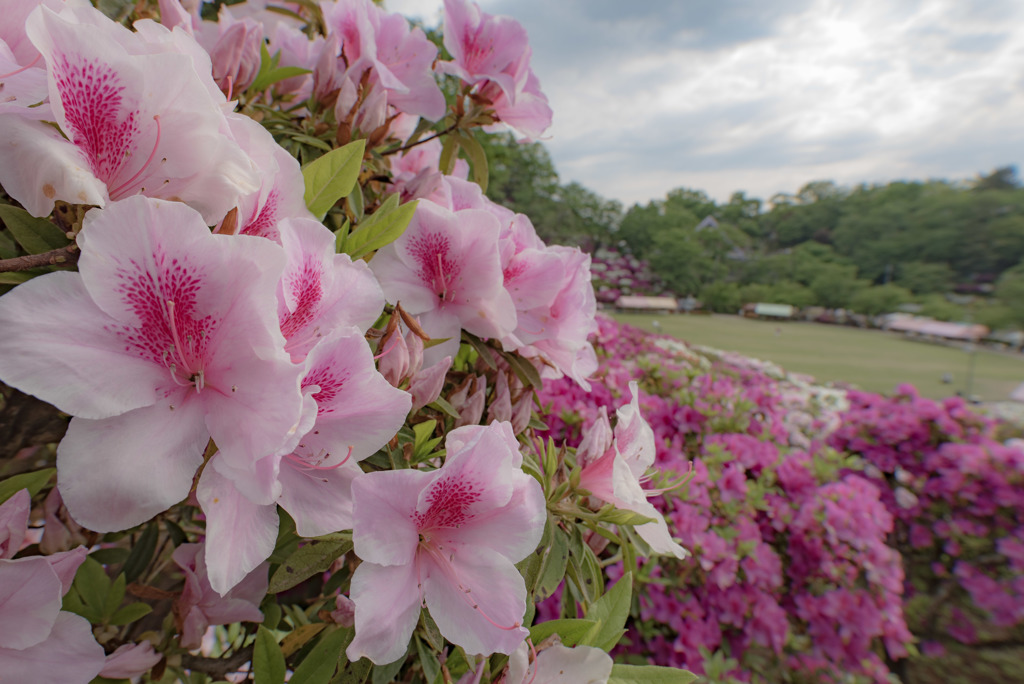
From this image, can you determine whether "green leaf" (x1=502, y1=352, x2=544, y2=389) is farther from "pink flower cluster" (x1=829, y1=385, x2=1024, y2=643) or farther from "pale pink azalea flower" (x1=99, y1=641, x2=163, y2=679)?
"pink flower cluster" (x1=829, y1=385, x2=1024, y2=643)

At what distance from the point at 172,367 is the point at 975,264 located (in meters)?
32.9

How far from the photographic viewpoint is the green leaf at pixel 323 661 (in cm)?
54

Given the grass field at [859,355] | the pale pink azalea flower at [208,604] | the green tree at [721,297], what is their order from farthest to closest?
1. the green tree at [721,297]
2. the grass field at [859,355]
3. the pale pink azalea flower at [208,604]

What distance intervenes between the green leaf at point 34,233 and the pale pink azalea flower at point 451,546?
13.3 inches

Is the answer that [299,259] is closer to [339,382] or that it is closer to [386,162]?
[339,382]

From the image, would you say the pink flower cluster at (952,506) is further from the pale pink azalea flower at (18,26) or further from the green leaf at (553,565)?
the pale pink azalea flower at (18,26)

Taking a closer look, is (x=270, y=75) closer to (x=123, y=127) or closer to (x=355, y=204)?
(x=355, y=204)

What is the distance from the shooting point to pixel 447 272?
0.66 meters

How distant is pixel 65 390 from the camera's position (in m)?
0.37

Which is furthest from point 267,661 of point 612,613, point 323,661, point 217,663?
point 612,613

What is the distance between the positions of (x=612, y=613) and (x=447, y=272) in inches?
17.7

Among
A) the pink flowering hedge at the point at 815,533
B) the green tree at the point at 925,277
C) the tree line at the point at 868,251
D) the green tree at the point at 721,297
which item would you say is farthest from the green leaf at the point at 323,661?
the green tree at the point at 925,277

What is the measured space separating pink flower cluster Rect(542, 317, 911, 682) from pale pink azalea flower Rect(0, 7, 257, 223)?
4.54ft

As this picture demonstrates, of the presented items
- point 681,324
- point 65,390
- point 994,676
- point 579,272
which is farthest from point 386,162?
point 681,324
